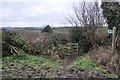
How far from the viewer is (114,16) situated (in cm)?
1424

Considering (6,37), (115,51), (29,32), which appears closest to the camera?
(115,51)

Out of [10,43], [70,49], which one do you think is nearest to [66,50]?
[70,49]

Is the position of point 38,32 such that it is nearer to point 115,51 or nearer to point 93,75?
point 115,51

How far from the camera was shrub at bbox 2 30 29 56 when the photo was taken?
1223 cm

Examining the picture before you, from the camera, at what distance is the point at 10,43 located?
12773 mm

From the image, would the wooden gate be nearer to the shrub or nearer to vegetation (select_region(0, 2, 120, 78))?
vegetation (select_region(0, 2, 120, 78))

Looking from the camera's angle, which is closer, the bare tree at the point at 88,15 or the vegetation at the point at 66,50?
the vegetation at the point at 66,50

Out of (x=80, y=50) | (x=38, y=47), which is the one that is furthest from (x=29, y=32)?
(x=80, y=50)

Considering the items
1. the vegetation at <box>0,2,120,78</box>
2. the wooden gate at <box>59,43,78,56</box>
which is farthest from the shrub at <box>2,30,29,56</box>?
the wooden gate at <box>59,43,78,56</box>

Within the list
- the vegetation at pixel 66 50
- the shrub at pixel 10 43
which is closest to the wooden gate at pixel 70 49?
the vegetation at pixel 66 50

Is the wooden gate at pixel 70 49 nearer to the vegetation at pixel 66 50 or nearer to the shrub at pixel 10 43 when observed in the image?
the vegetation at pixel 66 50

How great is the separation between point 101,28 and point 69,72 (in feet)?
28.7

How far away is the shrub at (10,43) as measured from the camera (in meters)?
12.2

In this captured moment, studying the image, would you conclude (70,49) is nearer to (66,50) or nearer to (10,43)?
(66,50)
